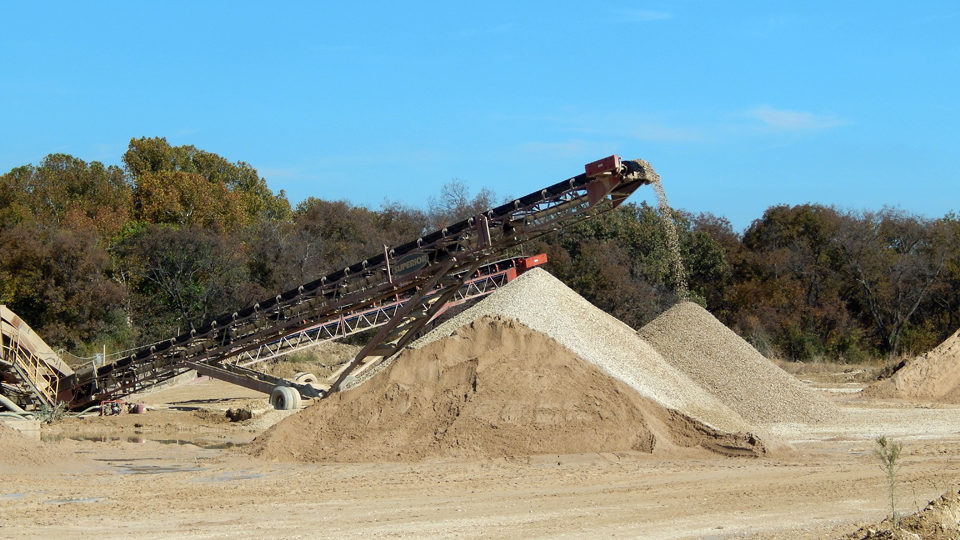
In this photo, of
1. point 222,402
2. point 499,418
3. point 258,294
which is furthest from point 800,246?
point 499,418

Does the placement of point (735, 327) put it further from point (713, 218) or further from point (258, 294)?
point (258, 294)

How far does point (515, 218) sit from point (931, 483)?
8.09m

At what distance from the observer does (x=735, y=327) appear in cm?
4131

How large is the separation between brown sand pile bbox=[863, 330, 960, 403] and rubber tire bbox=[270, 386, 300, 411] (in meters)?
13.8

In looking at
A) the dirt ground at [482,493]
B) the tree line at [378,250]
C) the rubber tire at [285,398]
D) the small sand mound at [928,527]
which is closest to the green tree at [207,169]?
the tree line at [378,250]

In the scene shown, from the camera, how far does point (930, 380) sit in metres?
25.9

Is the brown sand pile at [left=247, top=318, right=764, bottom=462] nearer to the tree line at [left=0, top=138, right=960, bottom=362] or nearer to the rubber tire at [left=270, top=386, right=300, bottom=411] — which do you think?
the rubber tire at [left=270, top=386, right=300, bottom=411]

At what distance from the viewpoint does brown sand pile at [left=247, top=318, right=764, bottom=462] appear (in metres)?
15.9

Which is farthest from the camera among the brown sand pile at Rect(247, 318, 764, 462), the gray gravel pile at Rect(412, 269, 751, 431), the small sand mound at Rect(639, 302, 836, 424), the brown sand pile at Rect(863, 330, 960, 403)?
the brown sand pile at Rect(863, 330, 960, 403)

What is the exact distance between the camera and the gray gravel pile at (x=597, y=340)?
17422mm

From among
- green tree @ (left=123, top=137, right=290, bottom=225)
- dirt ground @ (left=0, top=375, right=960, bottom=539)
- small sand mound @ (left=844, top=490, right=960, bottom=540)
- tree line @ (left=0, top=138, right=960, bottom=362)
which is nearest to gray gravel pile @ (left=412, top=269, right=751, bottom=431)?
dirt ground @ (left=0, top=375, right=960, bottom=539)

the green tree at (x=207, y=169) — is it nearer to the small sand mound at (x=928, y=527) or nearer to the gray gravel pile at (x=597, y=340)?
the gray gravel pile at (x=597, y=340)

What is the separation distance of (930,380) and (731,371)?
7.95 metres

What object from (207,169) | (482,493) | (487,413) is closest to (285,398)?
(487,413)
